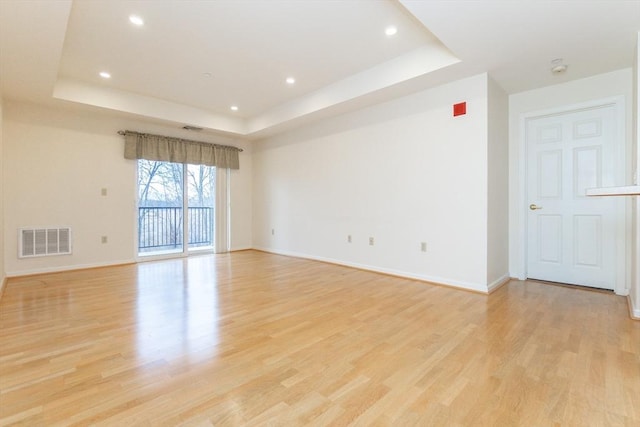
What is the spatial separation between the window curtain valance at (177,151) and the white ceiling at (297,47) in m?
0.64

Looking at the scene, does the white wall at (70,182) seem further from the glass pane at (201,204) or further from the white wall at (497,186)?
the white wall at (497,186)

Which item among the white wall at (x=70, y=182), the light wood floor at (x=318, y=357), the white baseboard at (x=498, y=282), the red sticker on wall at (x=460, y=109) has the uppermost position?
the red sticker on wall at (x=460, y=109)

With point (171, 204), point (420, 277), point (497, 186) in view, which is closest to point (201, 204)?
point (171, 204)

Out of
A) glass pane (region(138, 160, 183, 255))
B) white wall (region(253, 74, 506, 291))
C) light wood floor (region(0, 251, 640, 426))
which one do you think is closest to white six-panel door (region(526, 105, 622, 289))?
light wood floor (region(0, 251, 640, 426))

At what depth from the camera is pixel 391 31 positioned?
9.91ft

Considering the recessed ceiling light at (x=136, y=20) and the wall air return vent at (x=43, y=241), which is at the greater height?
the recessed ceiling light at (x=136, y=20)

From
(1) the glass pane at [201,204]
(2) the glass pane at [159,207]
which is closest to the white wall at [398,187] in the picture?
(1) the glass pane at [201,204]

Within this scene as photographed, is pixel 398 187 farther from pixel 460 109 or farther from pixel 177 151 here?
pixel 177 151

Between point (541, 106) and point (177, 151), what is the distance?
18.6 feet

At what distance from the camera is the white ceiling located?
2408 millimetres

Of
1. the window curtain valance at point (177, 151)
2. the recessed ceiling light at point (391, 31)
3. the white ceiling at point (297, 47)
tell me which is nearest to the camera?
the white ceiling at point (297, 47)

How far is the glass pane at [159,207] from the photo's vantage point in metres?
5.53

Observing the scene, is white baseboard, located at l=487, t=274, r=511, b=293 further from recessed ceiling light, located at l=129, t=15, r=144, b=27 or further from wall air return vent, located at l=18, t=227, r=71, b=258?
wall air return vent, located at l=18, t=227, r=71, b=258

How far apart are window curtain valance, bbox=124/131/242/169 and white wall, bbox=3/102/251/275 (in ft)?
0.54
